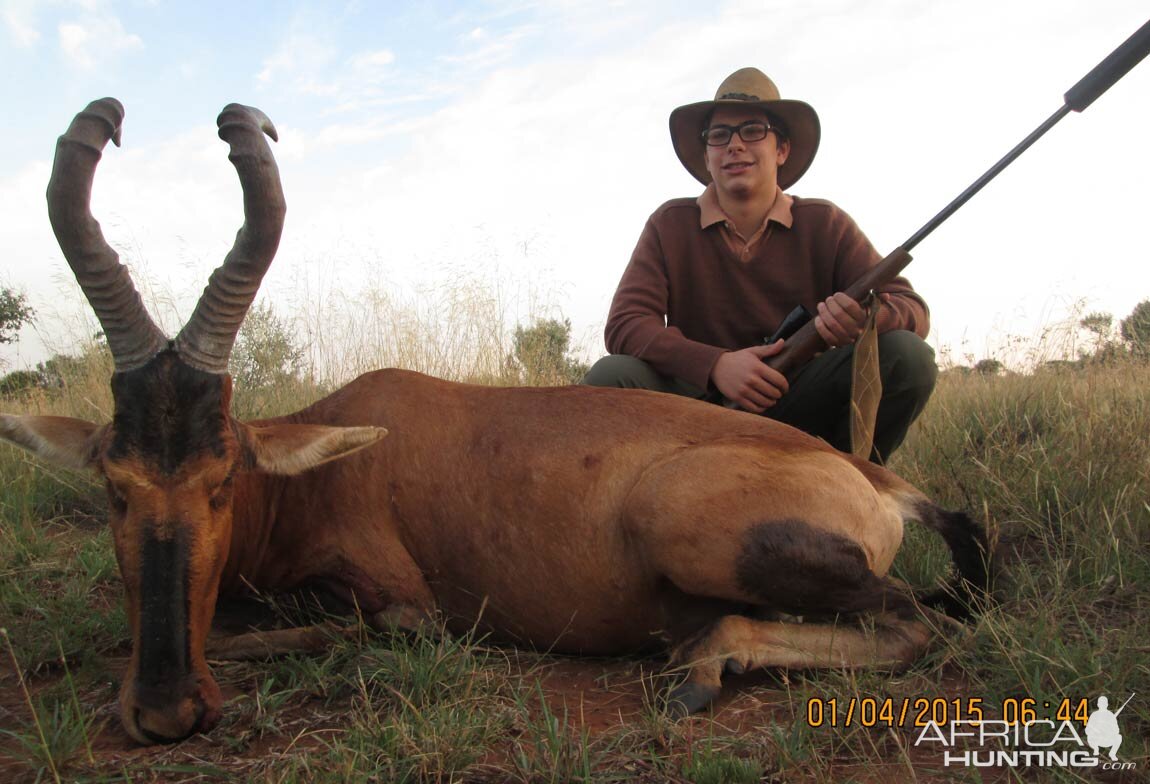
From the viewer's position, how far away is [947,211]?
176 inches

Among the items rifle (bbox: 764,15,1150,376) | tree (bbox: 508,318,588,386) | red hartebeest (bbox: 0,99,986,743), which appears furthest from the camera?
tree (bbox: 508,318,588,386)

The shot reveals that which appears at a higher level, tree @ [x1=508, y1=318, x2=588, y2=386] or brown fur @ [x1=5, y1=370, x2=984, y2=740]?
tree @ [x1=508, y1=318, x2=588, y2=386]

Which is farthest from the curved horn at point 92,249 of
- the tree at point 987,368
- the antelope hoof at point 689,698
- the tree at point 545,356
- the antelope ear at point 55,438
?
the tree at point 987,368

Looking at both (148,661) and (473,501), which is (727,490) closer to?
(473,501)

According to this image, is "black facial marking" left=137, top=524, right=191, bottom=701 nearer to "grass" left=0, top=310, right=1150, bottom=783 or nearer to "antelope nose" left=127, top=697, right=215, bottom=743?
"antelope nose" left=127, top=697, right=215, bottom=743

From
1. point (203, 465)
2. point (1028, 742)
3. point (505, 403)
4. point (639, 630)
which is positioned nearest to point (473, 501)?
point (505, 403)

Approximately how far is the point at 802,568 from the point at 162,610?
81.4 inches

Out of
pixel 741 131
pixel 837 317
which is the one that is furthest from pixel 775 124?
pixel 837 317

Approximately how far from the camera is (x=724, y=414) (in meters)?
3.74

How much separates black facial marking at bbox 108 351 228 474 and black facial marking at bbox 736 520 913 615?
6.02ft

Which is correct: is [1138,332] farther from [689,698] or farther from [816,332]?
[689,698]

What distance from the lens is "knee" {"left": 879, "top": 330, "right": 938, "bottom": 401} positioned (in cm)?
499

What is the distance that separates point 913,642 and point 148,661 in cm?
254

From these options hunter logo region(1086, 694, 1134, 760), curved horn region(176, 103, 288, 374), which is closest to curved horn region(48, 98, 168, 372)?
curved horn region(176, 103, 288, 374)
